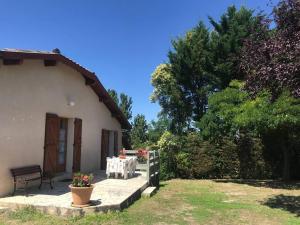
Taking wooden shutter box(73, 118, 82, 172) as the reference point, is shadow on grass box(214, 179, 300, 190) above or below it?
below

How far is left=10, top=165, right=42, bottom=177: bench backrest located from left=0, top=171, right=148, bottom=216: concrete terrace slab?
528 mm

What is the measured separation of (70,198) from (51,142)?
10.6 ft

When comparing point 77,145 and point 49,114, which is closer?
point 49,114

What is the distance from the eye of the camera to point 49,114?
471 inches

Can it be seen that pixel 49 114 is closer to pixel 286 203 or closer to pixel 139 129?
pixel 286 203

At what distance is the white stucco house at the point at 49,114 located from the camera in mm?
9953

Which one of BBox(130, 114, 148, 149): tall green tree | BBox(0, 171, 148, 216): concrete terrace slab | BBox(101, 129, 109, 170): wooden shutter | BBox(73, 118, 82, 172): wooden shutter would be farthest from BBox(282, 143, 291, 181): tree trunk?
BBox(130, 114, 148, 149): tall green tree

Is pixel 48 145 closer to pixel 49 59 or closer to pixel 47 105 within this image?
pixel 47 105

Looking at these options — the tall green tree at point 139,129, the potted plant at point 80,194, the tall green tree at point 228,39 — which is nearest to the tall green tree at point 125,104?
the tall green tree at point 139,129

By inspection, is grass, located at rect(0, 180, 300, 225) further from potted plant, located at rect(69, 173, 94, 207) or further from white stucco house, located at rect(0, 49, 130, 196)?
white stucco house, located at rect(0, 49, 130, 196)

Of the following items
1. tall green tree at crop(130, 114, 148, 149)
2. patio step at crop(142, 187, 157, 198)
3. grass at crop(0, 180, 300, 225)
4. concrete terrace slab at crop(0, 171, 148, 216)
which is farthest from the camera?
tall green tree at crop(130, 114, 148, 149)

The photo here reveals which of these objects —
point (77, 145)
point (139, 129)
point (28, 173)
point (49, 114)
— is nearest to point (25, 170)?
point (28, 173)

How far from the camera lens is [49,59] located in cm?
1125

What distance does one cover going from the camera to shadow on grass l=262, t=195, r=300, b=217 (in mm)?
10359
